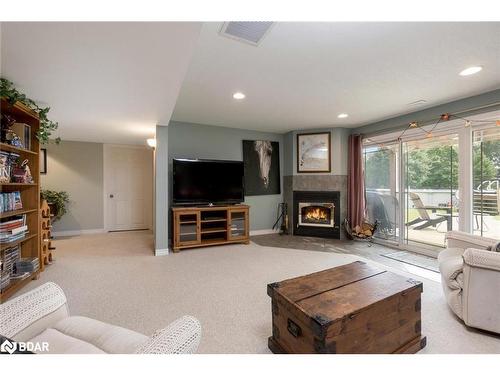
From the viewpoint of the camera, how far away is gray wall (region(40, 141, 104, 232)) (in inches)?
186

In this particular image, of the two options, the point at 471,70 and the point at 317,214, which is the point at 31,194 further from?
the point at 471,70

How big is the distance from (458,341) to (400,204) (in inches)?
109

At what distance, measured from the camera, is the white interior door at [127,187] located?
16.9 feet

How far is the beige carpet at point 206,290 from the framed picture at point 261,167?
4.65 ft

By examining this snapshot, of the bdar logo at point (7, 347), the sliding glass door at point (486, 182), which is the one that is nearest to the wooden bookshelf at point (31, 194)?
the bdar logo at point (7, 347)

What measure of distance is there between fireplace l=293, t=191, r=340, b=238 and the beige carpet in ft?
3.83

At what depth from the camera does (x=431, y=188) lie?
3.54 meters

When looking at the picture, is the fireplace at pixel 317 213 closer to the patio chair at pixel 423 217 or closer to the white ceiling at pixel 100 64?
the patio chair at pixel 423 217

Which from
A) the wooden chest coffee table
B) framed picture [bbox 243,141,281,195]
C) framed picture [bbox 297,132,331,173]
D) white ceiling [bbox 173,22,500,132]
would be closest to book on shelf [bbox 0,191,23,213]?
white ceiling [bbox 173,22,500,132]

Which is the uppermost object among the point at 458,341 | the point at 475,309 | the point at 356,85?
the point at 356,85
